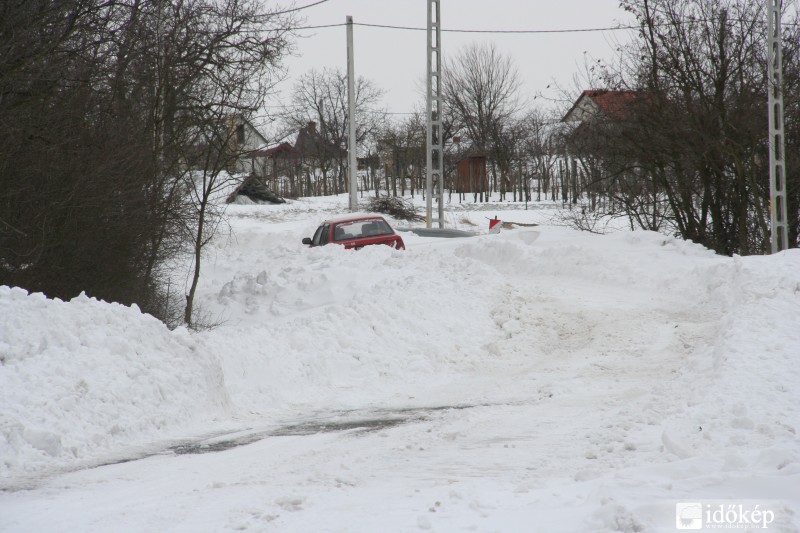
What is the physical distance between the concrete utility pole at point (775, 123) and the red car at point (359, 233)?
8.02m

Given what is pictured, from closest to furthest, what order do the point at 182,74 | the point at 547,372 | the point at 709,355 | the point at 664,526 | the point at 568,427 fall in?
the point at 664,526 → the point at 568,427 → the point at 709,355 → the point at 547,372 → the point at 182,74

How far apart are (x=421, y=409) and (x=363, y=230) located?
39.5 feet

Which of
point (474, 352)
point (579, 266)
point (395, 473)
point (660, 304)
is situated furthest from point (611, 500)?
point (579, 266)

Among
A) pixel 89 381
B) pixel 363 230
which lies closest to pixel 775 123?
pixel 363 230

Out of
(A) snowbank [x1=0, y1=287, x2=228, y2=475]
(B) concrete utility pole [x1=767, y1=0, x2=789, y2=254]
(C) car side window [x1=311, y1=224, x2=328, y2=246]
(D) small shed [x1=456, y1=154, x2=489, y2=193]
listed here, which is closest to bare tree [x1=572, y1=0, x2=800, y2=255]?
(B) concrete utility pole [x1=767, y1=0, x2=789, y2=254]

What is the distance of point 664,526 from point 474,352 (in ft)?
24.9

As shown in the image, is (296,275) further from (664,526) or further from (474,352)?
(664,526)

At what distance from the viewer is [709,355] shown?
28.6ft

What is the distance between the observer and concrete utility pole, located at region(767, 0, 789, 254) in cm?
1612

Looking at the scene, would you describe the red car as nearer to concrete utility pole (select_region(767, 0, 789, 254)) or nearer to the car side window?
the car side window

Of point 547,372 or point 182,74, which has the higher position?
point 182,74

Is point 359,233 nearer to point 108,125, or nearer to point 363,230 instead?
point 363,230

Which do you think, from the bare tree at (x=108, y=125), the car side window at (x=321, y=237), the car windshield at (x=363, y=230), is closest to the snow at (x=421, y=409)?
the bare tree at (x=108, y=125)

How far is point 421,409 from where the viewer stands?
863 centimetres
